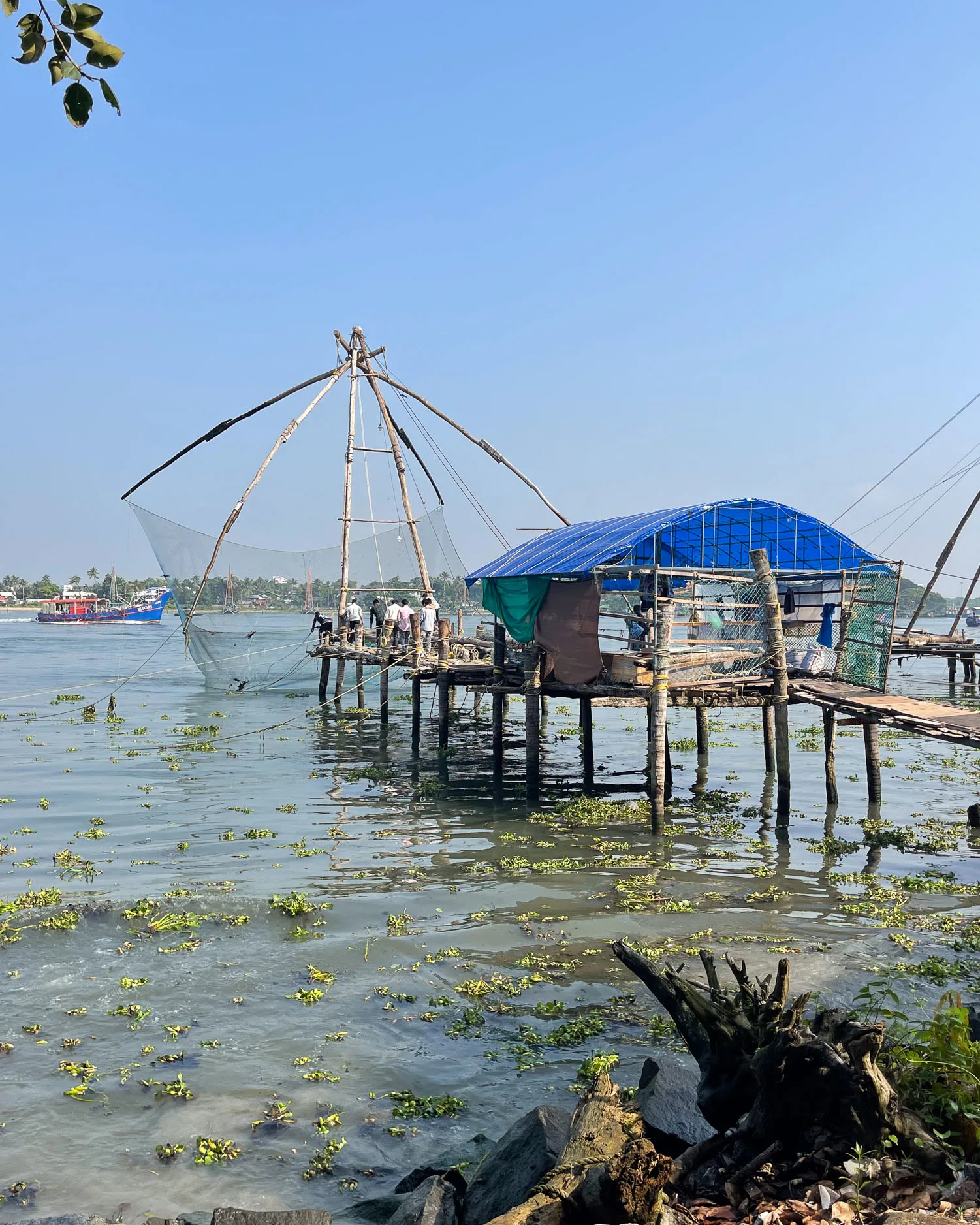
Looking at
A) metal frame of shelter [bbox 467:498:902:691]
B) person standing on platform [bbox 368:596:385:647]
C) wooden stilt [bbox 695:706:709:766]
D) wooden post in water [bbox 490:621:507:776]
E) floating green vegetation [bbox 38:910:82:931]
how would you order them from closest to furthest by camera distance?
floating green vegetation [bbox 38:910:82:931] < metal frame of shelter [bbox 467:498:902:691] < wooden post in water [bbox 490:621:507:776] < wooden stilt [bbox 695:706:709:766] < person standing on platform [bbox 368:596:385:647]

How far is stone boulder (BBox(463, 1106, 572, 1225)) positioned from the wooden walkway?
799cm

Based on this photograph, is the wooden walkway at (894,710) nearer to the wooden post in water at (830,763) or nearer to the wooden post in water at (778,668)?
the wooden post in water at (778,668)

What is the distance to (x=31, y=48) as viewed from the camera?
10.2ft

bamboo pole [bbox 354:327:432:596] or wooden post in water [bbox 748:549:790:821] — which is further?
bamboo pole [bbox 354:327:432:596]

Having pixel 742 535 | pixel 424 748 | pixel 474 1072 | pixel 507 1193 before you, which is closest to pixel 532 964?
pixel 474 1072

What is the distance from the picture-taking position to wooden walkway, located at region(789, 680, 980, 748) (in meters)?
11.5

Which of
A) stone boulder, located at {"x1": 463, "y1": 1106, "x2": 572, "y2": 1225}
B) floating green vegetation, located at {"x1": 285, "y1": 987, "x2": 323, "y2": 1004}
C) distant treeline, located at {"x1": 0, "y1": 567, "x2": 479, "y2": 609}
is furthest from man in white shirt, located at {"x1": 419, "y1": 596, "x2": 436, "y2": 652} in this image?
stone boulder, located at {"x1": 463, "y1": 1106, "x2": 572, "y2": 1225}

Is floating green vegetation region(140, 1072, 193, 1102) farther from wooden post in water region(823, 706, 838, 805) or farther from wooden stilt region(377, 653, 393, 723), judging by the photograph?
wooden stilt region(377, 653, 393, 723)

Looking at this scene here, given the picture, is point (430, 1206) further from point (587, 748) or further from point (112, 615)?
point (112, 615)

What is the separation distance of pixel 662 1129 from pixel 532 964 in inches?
158

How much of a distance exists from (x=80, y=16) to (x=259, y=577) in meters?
27.9

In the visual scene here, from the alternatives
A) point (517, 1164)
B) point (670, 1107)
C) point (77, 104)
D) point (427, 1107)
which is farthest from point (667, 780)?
point (77, 104)

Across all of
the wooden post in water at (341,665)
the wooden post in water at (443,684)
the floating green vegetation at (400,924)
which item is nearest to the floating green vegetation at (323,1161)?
the floating green vegetation at (400,924)

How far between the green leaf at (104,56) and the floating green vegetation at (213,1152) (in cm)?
566
